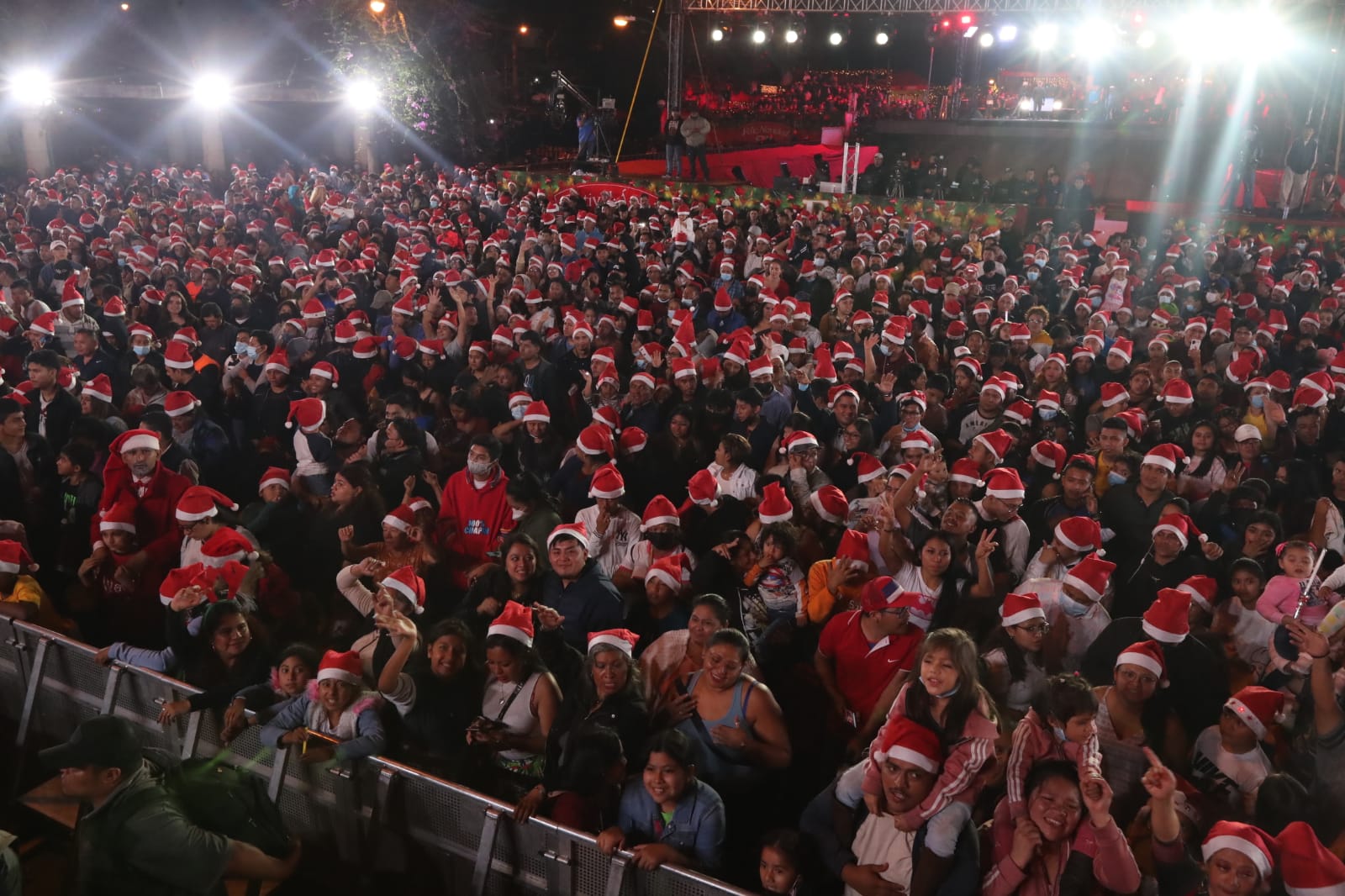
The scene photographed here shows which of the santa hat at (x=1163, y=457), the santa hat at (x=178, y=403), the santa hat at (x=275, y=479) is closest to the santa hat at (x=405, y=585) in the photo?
the santa hat at (x=275, y=479)

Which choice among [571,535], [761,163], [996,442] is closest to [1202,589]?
[996,442]

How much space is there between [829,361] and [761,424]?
1.43m

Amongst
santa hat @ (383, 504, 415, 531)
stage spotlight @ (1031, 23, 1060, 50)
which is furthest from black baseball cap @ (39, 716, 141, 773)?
stage spotlight @ (1031, 23, 1060, 50)

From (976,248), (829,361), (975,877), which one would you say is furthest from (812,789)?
(976,248)

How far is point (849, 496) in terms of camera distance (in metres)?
6.60

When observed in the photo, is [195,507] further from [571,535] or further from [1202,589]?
[1202,589]

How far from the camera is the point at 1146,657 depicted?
12.7 feet

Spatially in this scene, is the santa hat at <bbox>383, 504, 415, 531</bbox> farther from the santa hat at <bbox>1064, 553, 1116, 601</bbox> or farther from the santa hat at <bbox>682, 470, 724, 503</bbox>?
the santa hat at <bbox>1064, 553, 1116, 601</bbox>

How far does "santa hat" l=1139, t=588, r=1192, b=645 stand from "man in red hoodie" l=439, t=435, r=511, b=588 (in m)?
3.74

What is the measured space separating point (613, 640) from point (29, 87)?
29.6 metres

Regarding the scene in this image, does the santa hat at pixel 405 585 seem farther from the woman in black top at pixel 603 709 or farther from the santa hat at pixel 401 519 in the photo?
the woman in black top at pixel 603 709

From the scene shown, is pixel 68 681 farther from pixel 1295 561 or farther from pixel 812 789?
pixel 1295 561

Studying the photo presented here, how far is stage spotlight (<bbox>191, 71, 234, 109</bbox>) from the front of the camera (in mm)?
28875

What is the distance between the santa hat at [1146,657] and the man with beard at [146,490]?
17.4 ft
